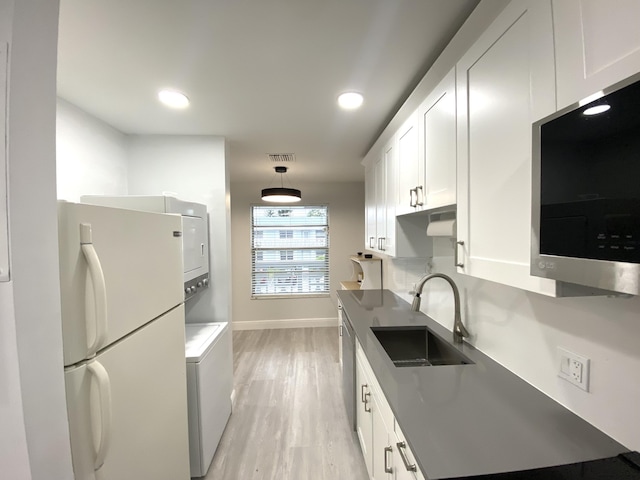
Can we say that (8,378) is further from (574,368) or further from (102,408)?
(574,368)

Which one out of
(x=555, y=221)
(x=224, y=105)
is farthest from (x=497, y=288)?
(x=224, y=105)

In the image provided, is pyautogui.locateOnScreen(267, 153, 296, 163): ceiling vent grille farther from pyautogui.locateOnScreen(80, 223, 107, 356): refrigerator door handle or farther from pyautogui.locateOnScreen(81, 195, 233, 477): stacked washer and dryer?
pyautogui.locateOnScreen(80, 223, 107, 356): refrigerator door handle

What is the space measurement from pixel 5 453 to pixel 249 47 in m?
1.64

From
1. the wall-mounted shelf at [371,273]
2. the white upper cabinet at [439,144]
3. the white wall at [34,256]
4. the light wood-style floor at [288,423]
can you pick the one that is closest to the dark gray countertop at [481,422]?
the white upper cabinet at [439,144]

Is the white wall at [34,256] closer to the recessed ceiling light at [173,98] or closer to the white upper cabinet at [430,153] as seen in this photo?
the recessed ceiling light at [173,98]

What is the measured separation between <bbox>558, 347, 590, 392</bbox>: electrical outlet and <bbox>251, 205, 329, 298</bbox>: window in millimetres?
3978

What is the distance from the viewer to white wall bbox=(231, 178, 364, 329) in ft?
15.6

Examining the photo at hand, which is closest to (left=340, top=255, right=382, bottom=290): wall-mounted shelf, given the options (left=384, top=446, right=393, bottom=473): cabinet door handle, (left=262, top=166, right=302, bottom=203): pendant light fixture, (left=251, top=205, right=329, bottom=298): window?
(left=262, top=166, right=302, bottom=203): pendant light fixture

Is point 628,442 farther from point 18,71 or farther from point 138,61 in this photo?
point 138,61

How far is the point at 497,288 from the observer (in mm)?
1336

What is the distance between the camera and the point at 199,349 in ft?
6.24

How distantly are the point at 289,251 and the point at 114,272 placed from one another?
3858mm

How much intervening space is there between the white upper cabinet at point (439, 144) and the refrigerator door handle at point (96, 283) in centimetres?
138

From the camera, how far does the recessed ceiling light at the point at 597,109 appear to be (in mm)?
541
